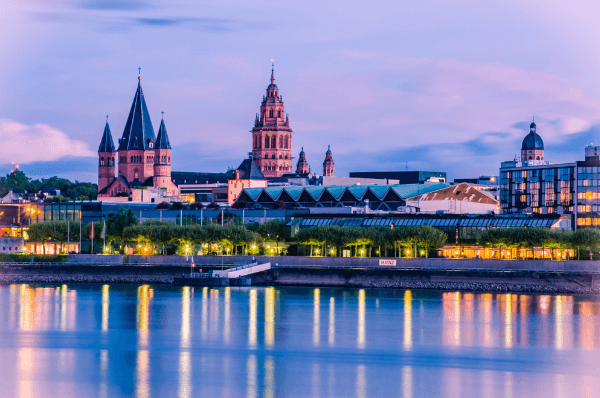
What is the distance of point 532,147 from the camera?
191 m

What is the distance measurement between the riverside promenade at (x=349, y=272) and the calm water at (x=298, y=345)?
10.5ft

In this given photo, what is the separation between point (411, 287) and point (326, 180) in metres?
89.7

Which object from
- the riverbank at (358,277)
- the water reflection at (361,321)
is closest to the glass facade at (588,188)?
the riverbank at (358,277)

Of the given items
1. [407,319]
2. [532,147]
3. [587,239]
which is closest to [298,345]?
[407,319]

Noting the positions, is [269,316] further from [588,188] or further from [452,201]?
[588,188]

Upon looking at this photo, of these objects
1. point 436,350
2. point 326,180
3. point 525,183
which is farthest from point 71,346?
point 326,180

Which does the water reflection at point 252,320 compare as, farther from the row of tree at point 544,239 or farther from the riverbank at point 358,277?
the row of tree at point 544,239

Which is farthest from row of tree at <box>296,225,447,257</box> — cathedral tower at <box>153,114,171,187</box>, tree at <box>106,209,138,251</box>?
cathedral tower at <box>153,114,171,187</box>

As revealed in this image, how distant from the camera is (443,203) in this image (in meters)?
113

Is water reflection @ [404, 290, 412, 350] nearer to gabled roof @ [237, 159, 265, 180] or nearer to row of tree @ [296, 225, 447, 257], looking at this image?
row of tree @ [296, 225, 447, 257]

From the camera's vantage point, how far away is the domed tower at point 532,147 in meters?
191

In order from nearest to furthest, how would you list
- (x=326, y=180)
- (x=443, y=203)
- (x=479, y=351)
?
(x=479, y=351), (x=443, y=203), (x=326, y=180)

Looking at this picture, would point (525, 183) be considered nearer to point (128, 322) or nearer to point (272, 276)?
point (272, 276)

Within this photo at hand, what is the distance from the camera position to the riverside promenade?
74312mm
